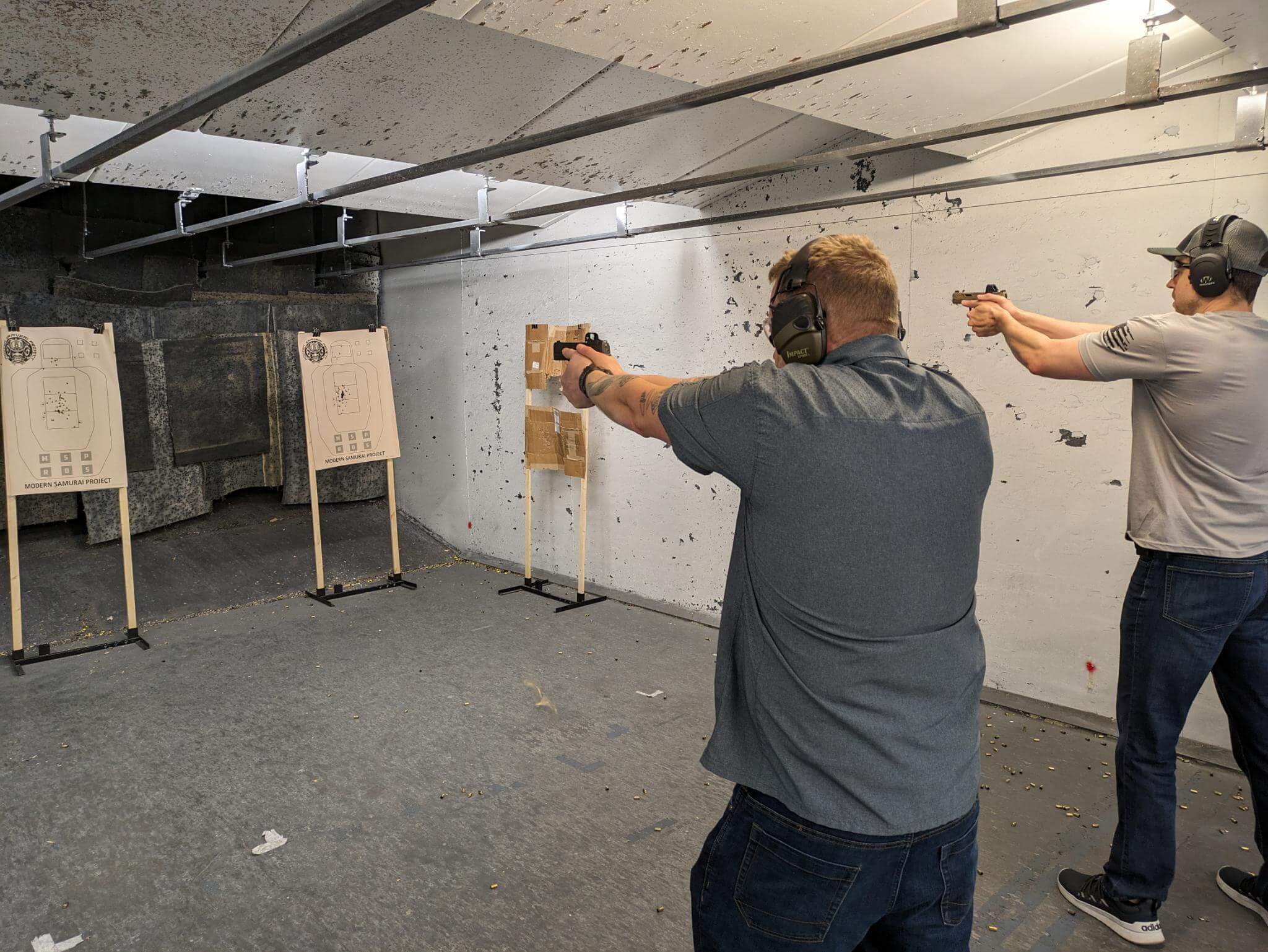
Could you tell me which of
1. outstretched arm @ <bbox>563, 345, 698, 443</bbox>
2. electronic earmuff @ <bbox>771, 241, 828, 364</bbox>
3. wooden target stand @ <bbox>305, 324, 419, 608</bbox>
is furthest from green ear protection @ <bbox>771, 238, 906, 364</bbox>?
wooden target stand @ <bbox>305, 324, 419, 608</bbox>

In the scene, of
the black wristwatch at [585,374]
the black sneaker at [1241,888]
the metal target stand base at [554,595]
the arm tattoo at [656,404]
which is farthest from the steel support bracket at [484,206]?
the black sneaker at [1241,888]

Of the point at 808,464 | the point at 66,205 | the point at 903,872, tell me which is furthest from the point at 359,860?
the point at 66,205

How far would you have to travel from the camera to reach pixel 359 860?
81.7 inches

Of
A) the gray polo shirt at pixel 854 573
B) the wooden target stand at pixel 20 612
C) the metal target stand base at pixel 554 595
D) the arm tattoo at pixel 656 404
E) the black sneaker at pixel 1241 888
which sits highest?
the arm tattoo at pixel 656 404

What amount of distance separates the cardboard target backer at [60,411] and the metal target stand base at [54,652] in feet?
2.06

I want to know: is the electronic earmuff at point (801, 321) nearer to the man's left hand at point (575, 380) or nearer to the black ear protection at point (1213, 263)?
the man's left hand at point (575, 380)

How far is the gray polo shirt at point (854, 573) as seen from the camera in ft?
3.05

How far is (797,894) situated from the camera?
95 centimetres

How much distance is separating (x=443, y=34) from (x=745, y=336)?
1870 mm

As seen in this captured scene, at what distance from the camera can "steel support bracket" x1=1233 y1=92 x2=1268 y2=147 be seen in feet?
6.76

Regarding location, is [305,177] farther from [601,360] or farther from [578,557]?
[578,557]

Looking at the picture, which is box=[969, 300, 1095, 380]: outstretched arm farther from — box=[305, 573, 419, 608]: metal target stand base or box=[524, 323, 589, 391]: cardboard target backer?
A: box=[305, 573, 419, 608]: metal target stand base

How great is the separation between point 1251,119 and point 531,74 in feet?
5.91

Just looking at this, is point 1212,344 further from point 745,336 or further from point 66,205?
Answer: point 66,205
